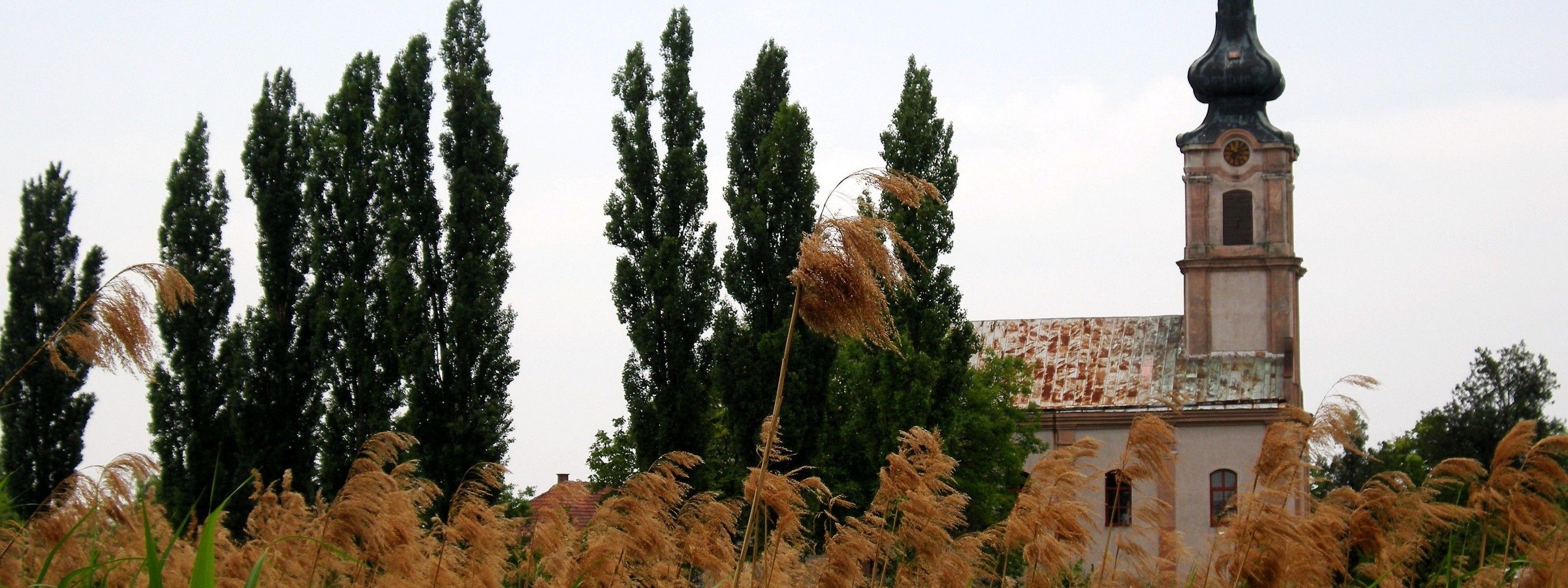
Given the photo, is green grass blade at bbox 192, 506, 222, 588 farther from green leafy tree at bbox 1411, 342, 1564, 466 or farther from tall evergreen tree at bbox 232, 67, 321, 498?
green leafy tree at bbox 1411, 342, 1564, 466

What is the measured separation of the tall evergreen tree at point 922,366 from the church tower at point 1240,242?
837 cm

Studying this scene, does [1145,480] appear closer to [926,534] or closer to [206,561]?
[926,534]

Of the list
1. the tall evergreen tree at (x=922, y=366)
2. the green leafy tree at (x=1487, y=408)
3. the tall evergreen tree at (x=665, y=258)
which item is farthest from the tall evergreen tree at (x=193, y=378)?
the green leafy tree at (x=1487, y=408)

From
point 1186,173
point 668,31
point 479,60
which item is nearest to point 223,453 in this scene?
point 479,60

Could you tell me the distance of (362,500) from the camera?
612cm

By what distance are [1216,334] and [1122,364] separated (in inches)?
90.0

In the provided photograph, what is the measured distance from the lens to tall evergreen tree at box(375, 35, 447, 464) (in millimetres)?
25797

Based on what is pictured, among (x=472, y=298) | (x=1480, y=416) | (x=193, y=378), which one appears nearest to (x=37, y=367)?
(x=193, y=378)

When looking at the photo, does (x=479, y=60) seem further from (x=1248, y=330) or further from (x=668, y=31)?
(x=1248, y=330)

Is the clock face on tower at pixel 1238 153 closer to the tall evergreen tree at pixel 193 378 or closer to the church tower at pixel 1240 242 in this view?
the church tower at pixel 1240 242

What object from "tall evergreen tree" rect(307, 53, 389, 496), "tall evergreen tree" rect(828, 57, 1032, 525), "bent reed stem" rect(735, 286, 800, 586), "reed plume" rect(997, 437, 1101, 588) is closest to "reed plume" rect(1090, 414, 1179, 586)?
"reed plume" rect(997, 437, 1101, 588)

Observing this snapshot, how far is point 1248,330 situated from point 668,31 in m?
18.4

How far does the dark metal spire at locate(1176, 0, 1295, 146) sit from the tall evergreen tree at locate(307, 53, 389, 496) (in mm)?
21313

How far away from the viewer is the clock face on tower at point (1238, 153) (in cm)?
4131
